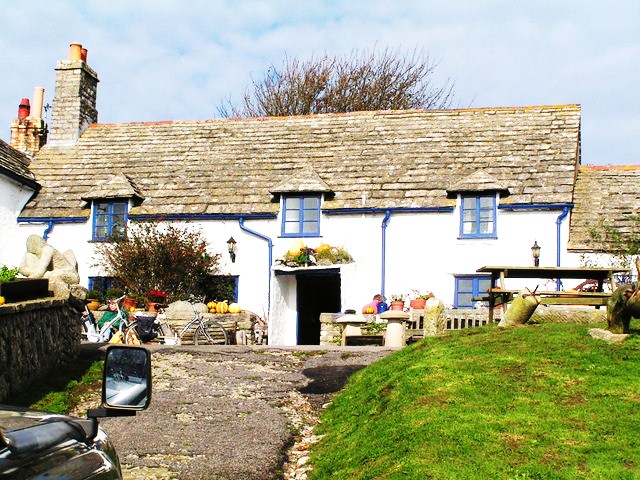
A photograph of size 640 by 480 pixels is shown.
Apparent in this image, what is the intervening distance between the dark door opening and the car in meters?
19.5

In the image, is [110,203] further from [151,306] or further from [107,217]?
[151,306]

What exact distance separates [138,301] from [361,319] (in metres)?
6.04

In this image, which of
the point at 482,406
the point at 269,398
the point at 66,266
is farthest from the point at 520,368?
the point at 66,266

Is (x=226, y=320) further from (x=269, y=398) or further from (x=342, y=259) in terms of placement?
(x=269, y=398)

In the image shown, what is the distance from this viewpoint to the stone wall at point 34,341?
11648 mm

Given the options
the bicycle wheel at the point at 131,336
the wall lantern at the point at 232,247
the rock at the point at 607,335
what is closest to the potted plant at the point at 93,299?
the wall lantern at the point at 232,247

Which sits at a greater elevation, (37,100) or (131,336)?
(37,100)

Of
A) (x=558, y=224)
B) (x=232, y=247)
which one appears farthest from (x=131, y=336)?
(x=558, y=224)

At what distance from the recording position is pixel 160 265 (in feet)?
76.8

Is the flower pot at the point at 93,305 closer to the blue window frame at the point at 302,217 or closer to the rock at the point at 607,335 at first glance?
the blue window frame at the point at 302,217

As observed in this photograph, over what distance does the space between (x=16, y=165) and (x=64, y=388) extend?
602 inches

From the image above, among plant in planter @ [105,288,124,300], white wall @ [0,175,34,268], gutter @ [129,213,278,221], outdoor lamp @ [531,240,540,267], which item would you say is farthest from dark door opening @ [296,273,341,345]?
white wall @ [0,175,34,268]

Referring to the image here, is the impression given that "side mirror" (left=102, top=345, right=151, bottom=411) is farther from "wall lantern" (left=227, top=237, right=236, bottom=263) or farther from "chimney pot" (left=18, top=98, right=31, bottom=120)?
"chimney pot" (left=18, top=98, right=31, bottom=120)

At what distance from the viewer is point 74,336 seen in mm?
15133
